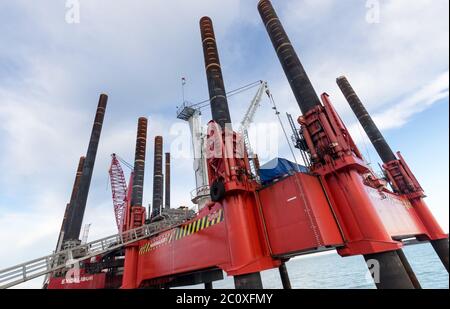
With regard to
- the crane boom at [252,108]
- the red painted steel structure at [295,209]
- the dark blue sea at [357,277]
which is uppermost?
the crane boom at [252,108]

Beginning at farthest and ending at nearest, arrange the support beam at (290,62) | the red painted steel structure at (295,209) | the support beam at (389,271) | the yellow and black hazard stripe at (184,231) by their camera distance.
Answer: the support beam at (290,62), the yellow and black hazard stripe at (184,231), the red painted steel structure at (295,209), the support beam at (389,271)

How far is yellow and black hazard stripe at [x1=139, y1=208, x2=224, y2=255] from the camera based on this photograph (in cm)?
1123

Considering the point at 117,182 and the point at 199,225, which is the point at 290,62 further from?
the point at 117,182

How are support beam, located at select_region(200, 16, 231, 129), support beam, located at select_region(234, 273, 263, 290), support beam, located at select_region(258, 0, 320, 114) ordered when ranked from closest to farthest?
support beam, located at select_region(234, 273, 263, 290), support beam, located at select_region(258, 0, 320, 114), support beam, located at select_region(200, 16, 231, 129)

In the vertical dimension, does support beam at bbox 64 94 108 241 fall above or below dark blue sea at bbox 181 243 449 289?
above

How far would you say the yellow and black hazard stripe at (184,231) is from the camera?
11.2 m

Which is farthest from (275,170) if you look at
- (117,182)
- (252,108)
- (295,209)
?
(117,182)

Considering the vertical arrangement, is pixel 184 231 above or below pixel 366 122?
below

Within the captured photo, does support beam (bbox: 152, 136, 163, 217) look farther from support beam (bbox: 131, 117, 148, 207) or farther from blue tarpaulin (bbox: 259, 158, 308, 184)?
blue tarpaulin (bbox: 259, 158, 308, 184)

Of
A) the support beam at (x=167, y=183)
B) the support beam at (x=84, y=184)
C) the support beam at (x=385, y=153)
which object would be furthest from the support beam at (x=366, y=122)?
the support beam at (x=167, y=183)

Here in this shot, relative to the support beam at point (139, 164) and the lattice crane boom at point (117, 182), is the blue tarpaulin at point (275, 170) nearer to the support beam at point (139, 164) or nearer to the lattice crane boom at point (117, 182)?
the support beam at point (139, 164)

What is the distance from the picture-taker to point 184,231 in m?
13.5

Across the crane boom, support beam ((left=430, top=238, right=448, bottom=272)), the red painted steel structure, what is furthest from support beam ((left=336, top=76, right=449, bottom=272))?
the crane boom
